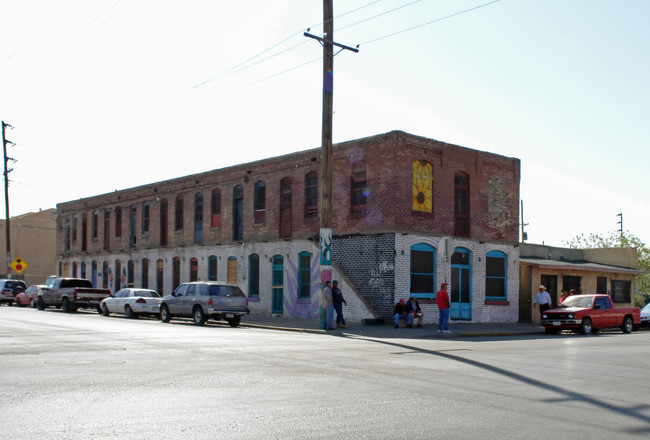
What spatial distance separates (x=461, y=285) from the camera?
95.6 feet

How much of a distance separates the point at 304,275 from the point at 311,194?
369 centimetres

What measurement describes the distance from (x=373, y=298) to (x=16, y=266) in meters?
30.6

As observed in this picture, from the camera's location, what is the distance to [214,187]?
36688 millimetres

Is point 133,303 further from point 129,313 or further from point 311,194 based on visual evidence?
point 311,194

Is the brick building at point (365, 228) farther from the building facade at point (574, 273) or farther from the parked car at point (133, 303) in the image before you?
the parked car at point (133, 303)

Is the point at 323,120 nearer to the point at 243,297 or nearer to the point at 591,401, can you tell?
the point at 243,297

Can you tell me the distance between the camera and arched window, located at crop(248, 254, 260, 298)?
33.7 meters

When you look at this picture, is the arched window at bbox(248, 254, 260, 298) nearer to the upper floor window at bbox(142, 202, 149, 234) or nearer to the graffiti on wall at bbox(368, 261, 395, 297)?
the graffiti on wall at bbox(368, 261, 395, 297)

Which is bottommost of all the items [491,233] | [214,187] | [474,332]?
[474,332]

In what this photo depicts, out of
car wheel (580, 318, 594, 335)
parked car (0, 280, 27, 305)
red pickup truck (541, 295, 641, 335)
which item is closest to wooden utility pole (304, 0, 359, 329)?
red pickup truck (541, 295, 641, 335)

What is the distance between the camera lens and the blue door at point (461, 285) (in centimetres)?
2881

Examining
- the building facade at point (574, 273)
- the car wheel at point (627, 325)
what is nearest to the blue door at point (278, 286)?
the building facade at point (574, 273)

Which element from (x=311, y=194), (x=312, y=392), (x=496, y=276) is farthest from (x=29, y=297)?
(x=312, y=392)

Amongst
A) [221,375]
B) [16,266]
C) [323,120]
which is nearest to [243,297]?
[323,120]
